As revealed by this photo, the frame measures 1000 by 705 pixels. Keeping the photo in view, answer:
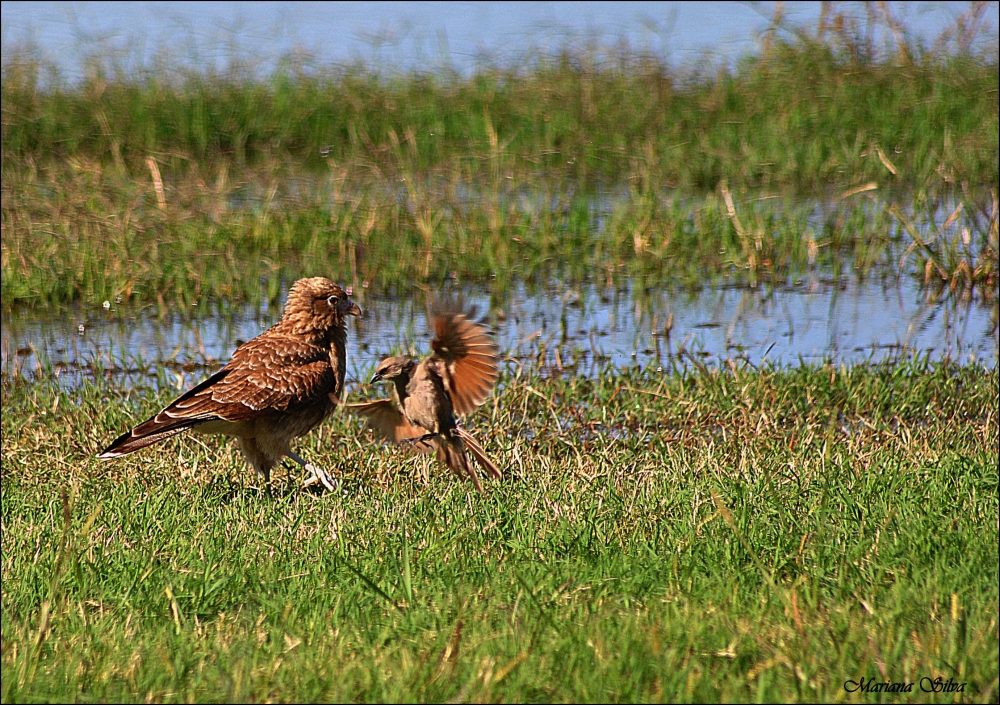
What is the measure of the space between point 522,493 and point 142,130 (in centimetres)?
980

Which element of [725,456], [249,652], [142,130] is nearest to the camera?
[249,652]

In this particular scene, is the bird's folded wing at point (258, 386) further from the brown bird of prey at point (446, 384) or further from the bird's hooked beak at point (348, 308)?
the brown bird of prey at point (446, 384)

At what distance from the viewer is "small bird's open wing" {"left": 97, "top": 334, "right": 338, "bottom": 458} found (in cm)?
552

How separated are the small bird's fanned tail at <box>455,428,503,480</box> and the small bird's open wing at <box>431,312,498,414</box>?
0.13 metres

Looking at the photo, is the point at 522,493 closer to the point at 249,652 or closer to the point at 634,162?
the point at 249,652

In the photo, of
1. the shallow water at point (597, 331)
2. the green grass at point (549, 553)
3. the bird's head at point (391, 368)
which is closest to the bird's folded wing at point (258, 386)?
the green grass at point (549, 553)

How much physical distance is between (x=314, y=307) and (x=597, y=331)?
9.61ft

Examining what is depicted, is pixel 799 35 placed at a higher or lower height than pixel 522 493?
higher

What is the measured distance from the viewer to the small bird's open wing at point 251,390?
5.52 m

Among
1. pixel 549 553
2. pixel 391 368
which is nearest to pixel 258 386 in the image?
pixel 391 368

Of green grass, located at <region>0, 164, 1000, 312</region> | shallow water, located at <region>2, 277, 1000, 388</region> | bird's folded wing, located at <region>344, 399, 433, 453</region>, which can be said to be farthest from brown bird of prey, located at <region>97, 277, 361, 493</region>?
green grass, located at <region>0, 164, 1000, 312</region>

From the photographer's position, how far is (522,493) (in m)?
5.21

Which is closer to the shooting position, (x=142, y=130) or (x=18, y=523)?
(x=18, y=523)

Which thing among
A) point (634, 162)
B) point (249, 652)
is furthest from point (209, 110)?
point (249, 652)
